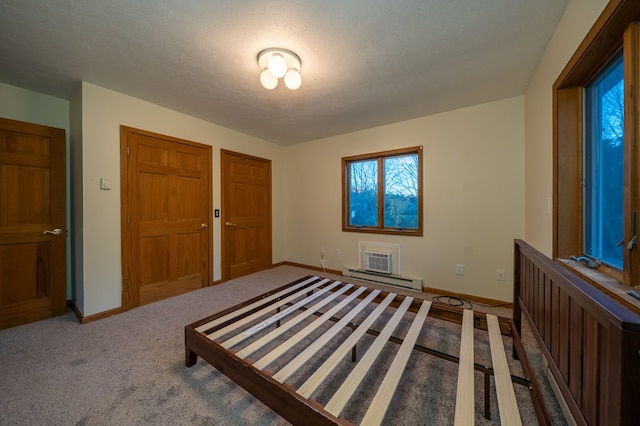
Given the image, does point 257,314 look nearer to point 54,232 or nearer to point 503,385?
point 503,385

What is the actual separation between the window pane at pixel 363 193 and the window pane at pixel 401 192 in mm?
173

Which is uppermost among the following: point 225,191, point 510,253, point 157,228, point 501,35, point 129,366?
point 501,35

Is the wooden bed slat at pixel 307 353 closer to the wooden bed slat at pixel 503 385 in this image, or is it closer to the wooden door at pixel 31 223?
the wooden bed slat at pixel 503 385

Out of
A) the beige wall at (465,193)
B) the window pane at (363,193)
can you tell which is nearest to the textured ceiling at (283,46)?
the beige wall at (465,193)

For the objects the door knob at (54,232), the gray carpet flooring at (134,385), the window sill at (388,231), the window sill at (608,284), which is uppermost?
the door knob at (54,232)

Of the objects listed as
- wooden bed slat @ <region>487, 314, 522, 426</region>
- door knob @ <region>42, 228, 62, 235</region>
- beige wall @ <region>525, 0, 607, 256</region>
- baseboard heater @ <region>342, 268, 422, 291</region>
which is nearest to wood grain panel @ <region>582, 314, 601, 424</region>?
wooden bed slat @ <region>487, 314, 522, 426</region>

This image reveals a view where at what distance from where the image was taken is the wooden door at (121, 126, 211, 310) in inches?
97.2

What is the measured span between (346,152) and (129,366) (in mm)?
3363

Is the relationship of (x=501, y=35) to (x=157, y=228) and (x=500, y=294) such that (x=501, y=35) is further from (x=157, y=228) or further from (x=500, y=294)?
(x=157, y=228)

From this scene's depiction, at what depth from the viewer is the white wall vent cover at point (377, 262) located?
124 inches

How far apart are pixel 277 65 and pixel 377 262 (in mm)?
2626

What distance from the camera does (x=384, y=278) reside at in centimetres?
320

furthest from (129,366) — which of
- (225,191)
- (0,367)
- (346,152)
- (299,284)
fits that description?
(346,152)

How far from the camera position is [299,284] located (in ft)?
8.04
